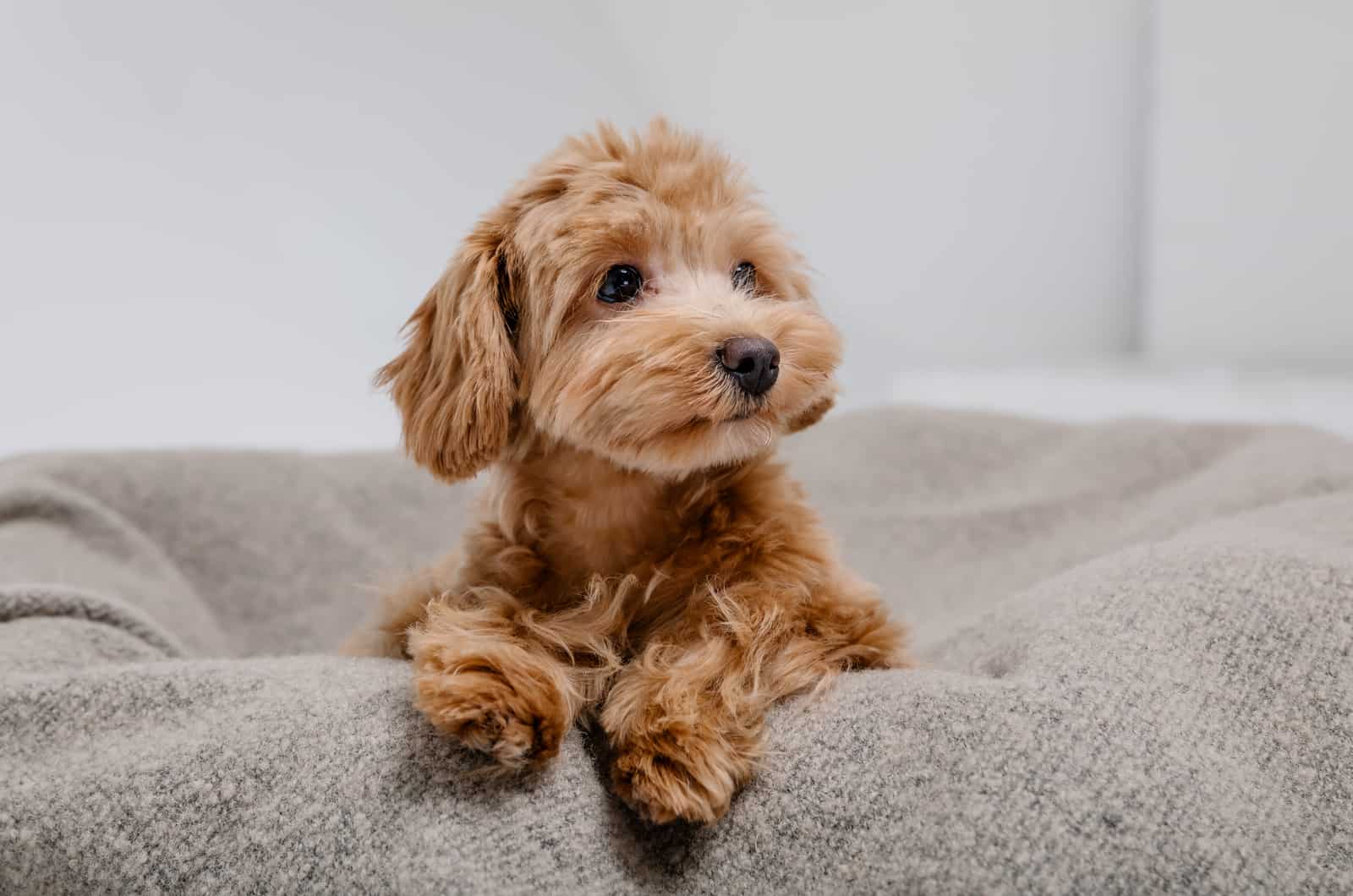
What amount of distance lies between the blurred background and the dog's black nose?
2304 mm

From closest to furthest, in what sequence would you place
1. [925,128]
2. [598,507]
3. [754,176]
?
[598,507] → [754,176] → [925,128]

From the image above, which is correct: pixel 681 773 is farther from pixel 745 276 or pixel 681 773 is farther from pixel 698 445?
pixel 745 276

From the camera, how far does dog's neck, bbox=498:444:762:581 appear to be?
174 centimetres

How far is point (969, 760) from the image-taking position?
1.31 meters

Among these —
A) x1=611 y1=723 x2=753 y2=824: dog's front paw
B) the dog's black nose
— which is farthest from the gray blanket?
the dog's black nose

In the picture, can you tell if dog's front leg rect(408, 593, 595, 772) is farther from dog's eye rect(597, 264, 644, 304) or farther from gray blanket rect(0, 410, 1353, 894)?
dog's eye rect(597, 264, 644, 304)

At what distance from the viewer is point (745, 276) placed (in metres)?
1.85

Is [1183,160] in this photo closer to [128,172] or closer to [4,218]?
[128,172]

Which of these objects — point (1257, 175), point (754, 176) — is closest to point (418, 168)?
point (754, 176)

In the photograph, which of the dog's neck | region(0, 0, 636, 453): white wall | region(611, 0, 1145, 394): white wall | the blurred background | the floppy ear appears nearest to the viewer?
the floppy ear

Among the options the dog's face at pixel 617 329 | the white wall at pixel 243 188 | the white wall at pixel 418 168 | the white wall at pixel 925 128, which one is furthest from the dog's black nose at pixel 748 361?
A: the white wall at pixel 925 128

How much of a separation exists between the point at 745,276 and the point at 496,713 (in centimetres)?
88

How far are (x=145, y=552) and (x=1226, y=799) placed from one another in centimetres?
240

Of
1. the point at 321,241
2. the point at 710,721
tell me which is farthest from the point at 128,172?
the point at 710,721
